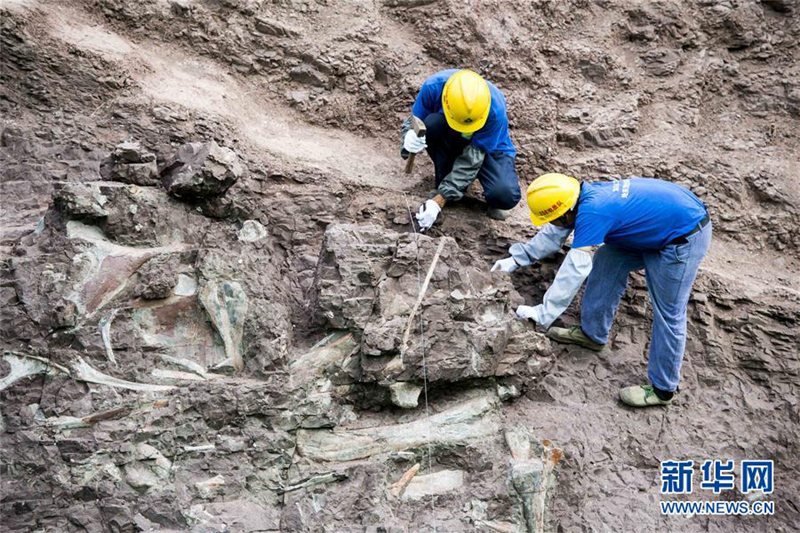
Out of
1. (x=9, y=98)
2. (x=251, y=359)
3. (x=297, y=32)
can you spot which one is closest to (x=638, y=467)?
(x=251, y=359)

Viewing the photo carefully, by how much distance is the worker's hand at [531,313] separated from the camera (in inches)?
157

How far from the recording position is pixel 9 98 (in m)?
4.46

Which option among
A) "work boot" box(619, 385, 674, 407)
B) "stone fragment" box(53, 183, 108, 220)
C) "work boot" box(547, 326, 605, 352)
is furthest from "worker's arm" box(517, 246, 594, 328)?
"stone fragment" box(53, 183, 108, 220)

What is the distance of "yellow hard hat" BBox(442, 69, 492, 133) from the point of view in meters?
4.23

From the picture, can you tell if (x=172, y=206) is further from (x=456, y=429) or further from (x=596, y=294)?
(x=596, y=294)

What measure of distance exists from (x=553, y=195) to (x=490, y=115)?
36.7 inches

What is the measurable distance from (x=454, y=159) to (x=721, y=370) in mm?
2246

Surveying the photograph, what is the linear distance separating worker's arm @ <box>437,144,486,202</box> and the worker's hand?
0.94 metres

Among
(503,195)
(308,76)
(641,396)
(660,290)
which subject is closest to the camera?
(660,290)

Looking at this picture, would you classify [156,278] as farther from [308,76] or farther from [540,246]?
[308,76]

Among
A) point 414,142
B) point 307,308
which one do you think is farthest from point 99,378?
point 414,142

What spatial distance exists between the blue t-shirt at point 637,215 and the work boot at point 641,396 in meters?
0.87

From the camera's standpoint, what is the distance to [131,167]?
3736 mm

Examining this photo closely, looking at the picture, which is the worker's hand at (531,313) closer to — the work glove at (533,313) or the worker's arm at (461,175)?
the work glove at (533,313)
